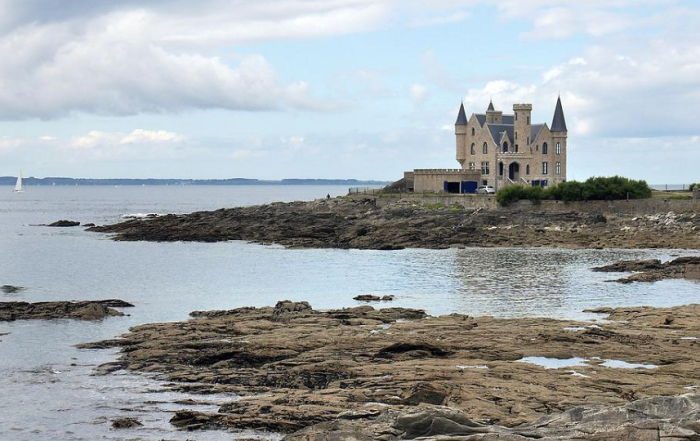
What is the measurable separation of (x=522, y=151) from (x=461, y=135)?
944 cm

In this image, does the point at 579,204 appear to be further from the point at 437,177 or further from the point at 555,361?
the point at 555,361

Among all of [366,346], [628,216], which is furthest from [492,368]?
[628,216]

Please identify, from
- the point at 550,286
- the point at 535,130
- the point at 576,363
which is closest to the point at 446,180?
the point at 535,130

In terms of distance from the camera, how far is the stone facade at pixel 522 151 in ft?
349

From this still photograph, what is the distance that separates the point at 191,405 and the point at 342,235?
52407mm

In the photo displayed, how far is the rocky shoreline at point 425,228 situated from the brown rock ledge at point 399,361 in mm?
34801

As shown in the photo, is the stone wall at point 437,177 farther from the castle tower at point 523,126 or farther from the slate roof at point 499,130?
the castle tower at point 523,126

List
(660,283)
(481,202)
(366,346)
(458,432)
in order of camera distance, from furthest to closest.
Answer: (481,202) < (660,283) < (366,346) < (458,432)

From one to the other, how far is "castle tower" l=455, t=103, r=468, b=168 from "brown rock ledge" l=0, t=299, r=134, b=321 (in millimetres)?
78601

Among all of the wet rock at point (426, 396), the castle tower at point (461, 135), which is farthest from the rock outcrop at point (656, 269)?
the castle tower at point (461, 135)

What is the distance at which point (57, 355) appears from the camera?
2820 cm

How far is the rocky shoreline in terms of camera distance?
69500 mm

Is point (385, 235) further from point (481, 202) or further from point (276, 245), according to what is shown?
point (481, 202)

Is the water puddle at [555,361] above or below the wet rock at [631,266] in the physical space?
below
